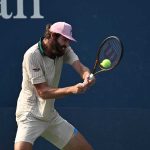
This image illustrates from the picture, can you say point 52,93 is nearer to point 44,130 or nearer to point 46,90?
point 46,90

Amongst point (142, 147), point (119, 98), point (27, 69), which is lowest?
point (142, 147)

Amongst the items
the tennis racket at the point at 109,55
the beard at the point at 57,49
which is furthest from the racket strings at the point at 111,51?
the beard at the point at 57,49

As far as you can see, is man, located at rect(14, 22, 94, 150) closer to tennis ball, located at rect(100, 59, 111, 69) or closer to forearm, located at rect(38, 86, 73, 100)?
forearm, located at rect(38, 86, 73, 100)

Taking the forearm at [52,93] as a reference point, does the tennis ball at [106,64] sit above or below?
above

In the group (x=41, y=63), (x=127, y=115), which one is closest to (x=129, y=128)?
(x=127, y=115)

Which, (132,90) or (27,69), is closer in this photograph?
(27,69)

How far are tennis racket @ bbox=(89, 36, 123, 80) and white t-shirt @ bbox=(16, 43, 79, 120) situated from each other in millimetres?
211

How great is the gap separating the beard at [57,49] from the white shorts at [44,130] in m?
0.54

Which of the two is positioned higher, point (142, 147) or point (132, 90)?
point (132, 90)

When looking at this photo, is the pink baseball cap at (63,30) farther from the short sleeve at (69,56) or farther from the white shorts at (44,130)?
the white shorts at (44,130)

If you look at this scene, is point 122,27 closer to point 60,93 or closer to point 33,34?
point 33,34

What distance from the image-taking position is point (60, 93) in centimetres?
561

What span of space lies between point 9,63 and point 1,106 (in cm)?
40

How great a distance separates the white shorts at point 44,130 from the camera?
5.86 metres
